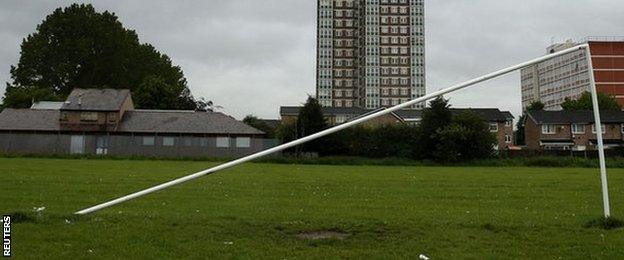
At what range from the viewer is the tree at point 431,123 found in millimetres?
70188

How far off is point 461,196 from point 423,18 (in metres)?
168

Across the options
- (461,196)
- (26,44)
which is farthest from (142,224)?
(26,44)

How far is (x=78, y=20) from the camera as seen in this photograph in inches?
4023

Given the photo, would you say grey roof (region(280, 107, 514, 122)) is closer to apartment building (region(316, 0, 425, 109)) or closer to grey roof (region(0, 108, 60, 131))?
apartment building (region(316, 0, 425, 109))

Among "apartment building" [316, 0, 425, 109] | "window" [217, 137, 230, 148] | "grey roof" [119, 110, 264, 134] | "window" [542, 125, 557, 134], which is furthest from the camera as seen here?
"apartment building" [316, 0, 425, 109]

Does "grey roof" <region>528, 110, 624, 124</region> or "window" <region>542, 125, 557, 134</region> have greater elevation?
"grey roof" <region>528, 110, 624, 124</region>

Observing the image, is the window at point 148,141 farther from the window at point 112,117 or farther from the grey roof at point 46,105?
the grey roof at point 46,105

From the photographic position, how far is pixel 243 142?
77.3m

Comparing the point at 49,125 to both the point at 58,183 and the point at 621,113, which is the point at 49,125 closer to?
the point at 58,183

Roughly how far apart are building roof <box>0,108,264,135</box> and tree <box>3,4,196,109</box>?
1806 centimetres

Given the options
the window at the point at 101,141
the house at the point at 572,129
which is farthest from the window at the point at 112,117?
the house at the point at 572,129

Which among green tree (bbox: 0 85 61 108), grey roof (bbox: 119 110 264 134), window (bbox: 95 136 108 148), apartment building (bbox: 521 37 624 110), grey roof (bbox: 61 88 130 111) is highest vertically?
apartment building (bbox: 521 37 624 110)

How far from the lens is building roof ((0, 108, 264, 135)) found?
76.9 metres

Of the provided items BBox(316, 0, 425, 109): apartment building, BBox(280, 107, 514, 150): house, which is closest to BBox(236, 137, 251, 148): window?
BBox(280, 107, 514, 150): house
